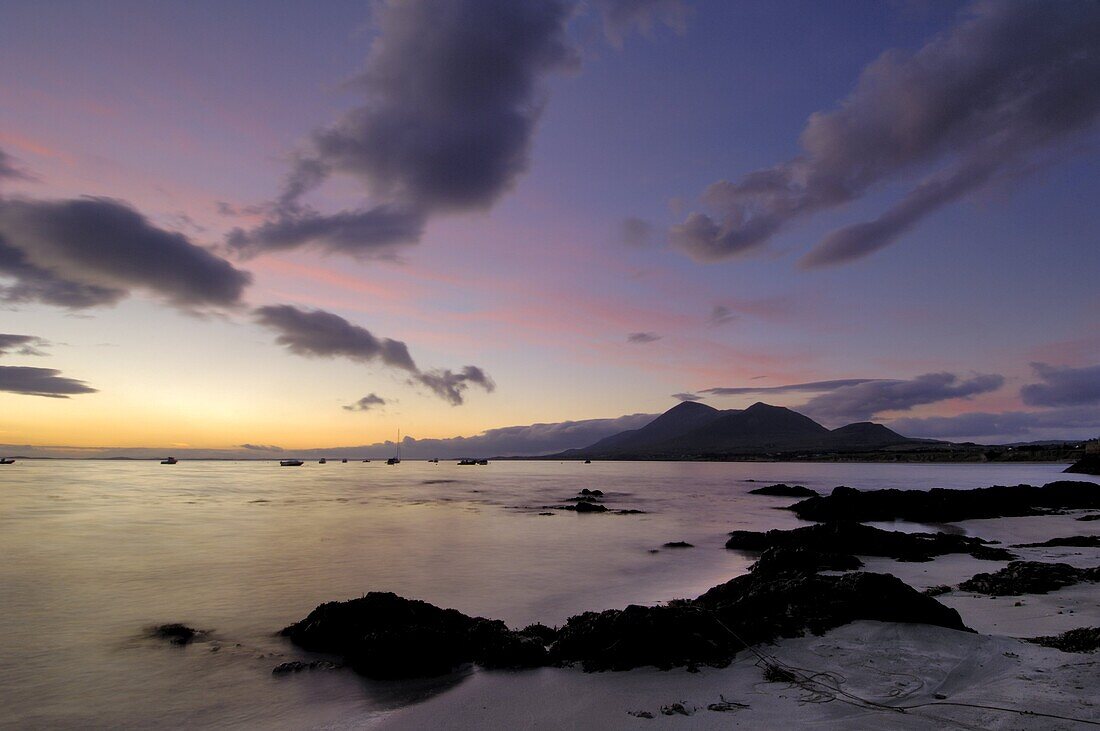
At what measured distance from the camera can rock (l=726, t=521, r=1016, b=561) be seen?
1678 centimetres

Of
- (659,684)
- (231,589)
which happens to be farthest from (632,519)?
(659,684)

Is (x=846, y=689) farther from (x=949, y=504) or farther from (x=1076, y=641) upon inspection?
(x=949, y=504)

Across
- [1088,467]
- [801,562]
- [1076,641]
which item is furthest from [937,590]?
[1088,467]

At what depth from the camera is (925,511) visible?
30984mm

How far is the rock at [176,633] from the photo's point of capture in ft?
37.1

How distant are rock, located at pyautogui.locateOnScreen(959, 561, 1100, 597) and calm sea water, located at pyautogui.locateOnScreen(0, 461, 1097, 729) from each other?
6.19m

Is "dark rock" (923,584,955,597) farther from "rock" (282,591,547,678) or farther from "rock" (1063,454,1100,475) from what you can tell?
"rock" (1063,454,1100,475)

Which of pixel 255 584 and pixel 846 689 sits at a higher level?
pixel 846 689

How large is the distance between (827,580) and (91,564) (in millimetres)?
23238

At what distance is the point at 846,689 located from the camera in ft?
21.0

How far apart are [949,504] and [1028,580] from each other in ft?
79.3

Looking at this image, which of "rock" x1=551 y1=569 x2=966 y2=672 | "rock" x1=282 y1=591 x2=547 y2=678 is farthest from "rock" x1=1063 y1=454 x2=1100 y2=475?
"rock" x1=282 y1=591 x2=547 y2=678

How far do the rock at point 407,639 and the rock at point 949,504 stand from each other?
92.1ft

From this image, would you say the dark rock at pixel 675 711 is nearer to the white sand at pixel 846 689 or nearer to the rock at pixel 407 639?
the white sand at pixel 846 689
